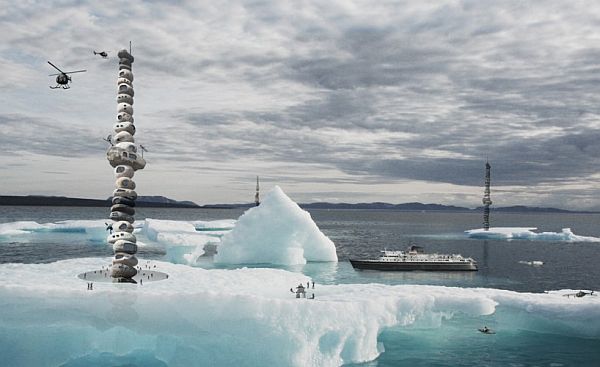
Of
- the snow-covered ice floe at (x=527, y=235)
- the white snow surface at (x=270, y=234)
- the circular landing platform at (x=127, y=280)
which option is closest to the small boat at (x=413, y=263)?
the white snow surface at (x=270, y=234)

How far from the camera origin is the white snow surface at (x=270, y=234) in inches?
2491

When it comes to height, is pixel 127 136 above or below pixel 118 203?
above

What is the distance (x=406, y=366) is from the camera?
27.7m

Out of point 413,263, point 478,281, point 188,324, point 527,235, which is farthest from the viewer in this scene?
point 527,235

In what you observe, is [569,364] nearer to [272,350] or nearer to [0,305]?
[272,350]

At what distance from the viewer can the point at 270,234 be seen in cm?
6488

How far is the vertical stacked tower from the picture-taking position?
31297mm

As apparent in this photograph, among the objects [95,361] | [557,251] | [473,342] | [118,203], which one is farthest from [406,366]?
[557,251]

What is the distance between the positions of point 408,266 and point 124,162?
4587 cm

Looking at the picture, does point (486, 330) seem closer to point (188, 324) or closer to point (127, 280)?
point (188, 324)

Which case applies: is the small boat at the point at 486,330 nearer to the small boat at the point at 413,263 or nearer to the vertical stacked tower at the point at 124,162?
the vertical stacked tower at the point at 124,162

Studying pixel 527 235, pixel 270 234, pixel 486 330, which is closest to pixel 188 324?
pixel 486 330

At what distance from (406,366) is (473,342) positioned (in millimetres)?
6518

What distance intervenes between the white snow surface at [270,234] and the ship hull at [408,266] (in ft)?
25.6
